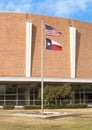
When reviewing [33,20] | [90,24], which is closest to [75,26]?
[90,24]

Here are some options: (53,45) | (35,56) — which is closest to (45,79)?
(35,56)

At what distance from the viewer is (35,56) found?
193ft

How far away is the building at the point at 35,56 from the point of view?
189 feet

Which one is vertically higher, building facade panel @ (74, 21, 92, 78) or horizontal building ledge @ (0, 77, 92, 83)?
building facade panel @ (74, 21, 92, 78)

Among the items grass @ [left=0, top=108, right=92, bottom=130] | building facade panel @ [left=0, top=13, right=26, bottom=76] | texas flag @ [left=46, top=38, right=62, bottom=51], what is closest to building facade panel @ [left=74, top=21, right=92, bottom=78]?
texas flag @ [left=46, top=38, right=62, bottom=51]

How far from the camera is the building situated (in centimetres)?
5769

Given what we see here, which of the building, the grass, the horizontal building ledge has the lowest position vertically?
the grass

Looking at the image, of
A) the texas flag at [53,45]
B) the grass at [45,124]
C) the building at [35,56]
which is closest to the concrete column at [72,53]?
the building at [35,56]

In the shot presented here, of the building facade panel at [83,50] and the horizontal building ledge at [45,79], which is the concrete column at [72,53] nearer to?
the building facade panel at [83,50]

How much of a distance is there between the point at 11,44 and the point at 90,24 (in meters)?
14.8

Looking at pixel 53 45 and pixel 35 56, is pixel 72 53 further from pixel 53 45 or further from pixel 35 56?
pixel 35 56

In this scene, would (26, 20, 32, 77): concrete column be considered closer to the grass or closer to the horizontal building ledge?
the horizontal building ledge

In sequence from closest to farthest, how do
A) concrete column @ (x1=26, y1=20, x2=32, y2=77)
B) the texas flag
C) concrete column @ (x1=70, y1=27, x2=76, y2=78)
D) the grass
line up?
the grass → the texas flag → concrete column @ (x1=26, y1=20, x2=32, y2=77) → concrete column @ (x1=70, y1=27, x2=76, y2=78)

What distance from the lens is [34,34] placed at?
59.3m
